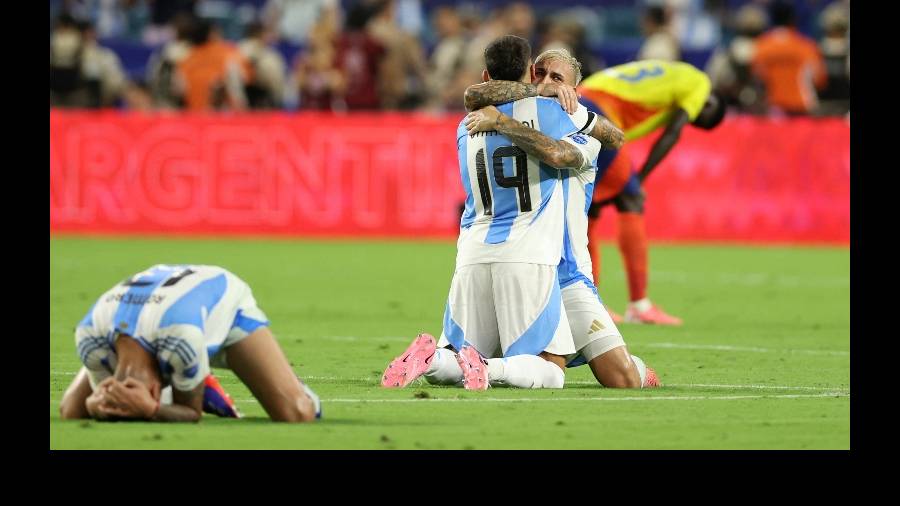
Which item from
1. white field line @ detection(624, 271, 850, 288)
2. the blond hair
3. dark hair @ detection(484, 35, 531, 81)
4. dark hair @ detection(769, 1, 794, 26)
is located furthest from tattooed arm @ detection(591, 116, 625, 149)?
dark hair @ detection(769, 1, 794, 26)

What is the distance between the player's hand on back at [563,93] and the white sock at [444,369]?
4.68ft

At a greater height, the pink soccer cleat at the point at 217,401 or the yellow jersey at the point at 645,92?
the yellow jersey at the point at 645,92

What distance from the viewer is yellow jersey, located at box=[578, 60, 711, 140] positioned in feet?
45.2

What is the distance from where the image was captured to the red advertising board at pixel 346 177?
22297 mm

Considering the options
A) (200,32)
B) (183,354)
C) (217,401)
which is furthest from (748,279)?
(183,354)

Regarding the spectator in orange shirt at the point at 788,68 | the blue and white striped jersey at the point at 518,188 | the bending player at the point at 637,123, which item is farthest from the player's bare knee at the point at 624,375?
the spectator in orange shirt at the point at 788,68

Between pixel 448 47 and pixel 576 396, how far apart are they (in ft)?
53.7

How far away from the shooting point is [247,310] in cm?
752

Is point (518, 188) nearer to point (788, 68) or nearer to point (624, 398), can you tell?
point (624, 398)

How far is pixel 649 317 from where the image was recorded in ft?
45.0

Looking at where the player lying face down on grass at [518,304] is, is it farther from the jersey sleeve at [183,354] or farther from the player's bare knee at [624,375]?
the jersey sleeve at [183,354]

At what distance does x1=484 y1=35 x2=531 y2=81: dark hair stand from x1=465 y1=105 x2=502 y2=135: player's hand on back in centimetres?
20

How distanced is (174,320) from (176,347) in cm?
11
